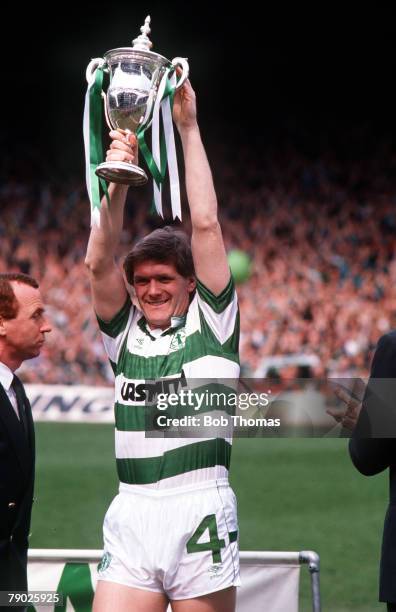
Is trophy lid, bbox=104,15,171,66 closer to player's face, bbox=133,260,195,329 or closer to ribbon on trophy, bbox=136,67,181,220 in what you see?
ribbon on trophy, bbox=136,67,181,220

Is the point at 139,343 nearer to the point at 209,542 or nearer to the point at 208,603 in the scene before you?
the point at 209,542

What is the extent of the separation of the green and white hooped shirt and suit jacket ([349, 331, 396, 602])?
0.49 m

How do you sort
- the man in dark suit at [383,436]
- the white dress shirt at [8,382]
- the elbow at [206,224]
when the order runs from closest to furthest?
the man in dark suit at [383,436]
the elbow at [206,224]
the white dress shirt at [8,382]

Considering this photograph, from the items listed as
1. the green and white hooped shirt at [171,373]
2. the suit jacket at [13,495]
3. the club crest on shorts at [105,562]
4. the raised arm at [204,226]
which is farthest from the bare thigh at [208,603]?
the raised arm at [204,226]

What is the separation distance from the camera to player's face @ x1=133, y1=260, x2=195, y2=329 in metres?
3.28

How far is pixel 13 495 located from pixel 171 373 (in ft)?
2.59

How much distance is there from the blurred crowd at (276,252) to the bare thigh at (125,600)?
14.3m

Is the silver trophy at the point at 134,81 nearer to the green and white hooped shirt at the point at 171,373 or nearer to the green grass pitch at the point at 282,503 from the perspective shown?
the green and white hooped shirt at the point at 171,373

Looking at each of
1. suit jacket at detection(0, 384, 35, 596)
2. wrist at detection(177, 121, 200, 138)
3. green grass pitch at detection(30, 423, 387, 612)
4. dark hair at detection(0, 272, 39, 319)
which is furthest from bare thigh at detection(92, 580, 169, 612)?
green grass pitch at detection(30, 423, 387, 612)

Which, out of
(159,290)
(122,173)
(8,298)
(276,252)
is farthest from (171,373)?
(276,252)

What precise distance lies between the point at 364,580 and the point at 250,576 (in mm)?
2677

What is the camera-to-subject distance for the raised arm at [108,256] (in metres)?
3.29

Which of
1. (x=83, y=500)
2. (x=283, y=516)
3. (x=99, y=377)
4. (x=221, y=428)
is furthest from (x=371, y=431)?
(x=99, y=377)

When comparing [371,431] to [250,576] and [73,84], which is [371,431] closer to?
[250,576]
